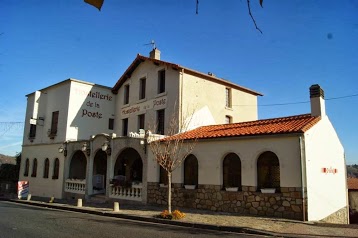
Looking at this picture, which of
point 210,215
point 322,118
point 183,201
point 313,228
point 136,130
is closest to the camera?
point 313,228

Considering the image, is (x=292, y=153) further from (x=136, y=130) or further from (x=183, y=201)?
(x=136, y=130)

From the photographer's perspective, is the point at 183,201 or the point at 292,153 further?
the point at 183,201

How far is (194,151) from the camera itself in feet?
54.6

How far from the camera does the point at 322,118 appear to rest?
15391mm

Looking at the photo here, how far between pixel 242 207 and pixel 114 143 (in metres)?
9.32

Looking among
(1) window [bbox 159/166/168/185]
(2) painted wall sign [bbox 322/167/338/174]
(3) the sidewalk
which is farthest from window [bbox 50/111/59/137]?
(2) painted wall sign [bbox 322/167/338/174]

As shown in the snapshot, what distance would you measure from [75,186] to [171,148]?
924 cm

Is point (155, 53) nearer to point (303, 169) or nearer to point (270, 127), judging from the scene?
point (270, 127)

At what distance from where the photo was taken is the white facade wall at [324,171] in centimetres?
1338

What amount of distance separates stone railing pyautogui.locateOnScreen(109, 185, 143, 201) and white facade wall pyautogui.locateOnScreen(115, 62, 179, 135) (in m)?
3.88

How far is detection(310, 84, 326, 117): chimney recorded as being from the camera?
50.7 ft

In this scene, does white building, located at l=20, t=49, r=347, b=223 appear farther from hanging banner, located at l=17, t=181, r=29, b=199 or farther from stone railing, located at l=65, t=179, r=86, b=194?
hanging banner, located at l=17, t=181, r=29, b=199

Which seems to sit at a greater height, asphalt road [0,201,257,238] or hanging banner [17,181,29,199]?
hanging banner [17,181,29,199]

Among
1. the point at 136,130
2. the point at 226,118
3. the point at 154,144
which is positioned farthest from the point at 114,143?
the point at 226,118
